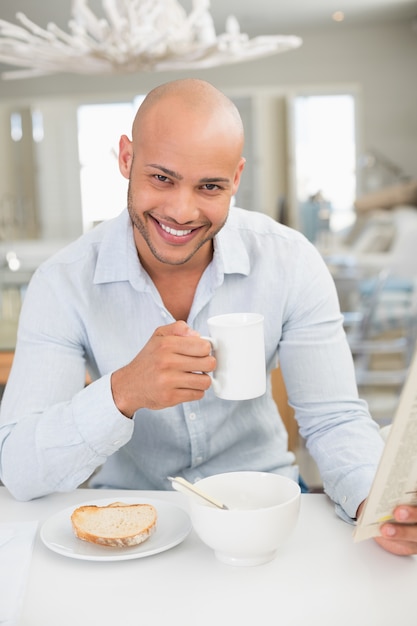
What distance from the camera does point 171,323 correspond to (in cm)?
111

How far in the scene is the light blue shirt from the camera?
1.24 metres

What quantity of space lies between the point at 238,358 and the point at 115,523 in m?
0.25

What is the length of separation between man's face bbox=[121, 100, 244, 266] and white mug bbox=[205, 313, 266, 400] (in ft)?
1.01

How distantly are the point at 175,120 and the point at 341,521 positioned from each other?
62cm

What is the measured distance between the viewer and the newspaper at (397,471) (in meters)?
0.78

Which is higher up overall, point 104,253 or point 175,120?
point 175,120

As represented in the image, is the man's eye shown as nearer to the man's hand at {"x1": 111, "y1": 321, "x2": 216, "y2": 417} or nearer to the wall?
the man's hand at {"x1": 111, "y1": 321, "x2": 216, "y2": 417}

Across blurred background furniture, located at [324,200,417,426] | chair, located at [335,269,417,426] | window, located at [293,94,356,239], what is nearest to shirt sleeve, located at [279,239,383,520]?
blurred background furniture, located at [324,200,417,426]

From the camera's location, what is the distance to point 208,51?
2.94 m

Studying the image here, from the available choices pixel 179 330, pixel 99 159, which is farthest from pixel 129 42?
pixel 99 159

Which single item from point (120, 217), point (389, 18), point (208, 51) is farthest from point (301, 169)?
point (120, 217)

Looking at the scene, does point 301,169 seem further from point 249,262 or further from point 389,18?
point 249,262

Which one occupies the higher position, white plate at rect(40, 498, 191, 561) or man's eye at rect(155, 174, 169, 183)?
man's eye at rect(155, 174, 169, 183)

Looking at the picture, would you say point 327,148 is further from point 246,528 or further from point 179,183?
point 246,528
